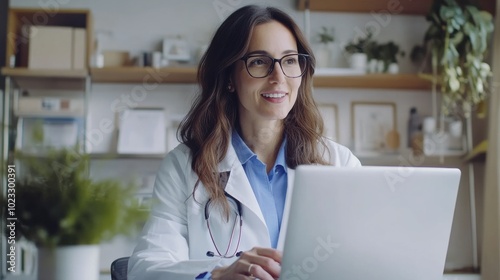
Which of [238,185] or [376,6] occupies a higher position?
[376,6]

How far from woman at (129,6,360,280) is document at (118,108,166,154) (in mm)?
1664

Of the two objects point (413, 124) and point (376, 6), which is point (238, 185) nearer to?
point (413, 124)

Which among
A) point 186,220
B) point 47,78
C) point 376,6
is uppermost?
point 376,6

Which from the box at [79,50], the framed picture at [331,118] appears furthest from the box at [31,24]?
the framed picture at [331,118]

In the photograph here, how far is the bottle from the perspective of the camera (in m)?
3.74

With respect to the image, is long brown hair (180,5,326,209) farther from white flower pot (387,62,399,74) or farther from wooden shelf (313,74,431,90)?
white flower pot (387,62,399,74)

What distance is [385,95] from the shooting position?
12.6 feet

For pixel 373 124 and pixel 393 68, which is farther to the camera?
pixel 373 124

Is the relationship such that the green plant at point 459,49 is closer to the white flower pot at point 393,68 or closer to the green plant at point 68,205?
the white flower pot at point 393,68

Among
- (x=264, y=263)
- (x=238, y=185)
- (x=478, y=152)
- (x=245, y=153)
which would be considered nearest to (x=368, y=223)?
(x=264, y=263)

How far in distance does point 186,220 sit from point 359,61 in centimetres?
223

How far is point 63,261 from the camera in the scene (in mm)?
880

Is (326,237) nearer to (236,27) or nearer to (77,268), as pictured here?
(77,268)

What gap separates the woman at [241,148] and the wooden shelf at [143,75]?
160 centimetres
